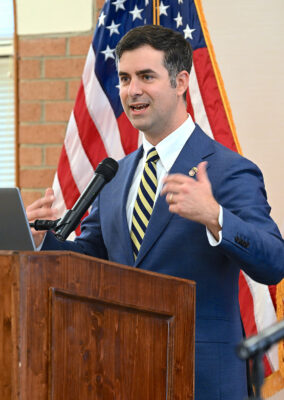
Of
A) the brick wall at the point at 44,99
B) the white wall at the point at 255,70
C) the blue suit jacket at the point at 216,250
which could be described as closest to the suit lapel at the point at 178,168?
the blue suit jacket at the point at 216,250

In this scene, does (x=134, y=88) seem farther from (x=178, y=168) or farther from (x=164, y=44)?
(x=178, y=168)

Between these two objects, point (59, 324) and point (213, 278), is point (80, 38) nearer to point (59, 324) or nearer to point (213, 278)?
point (213, 278)

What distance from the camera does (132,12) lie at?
300 centimetres

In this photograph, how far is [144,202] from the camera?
1.90 metres

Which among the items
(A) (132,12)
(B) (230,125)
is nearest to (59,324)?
(B) (230,125)

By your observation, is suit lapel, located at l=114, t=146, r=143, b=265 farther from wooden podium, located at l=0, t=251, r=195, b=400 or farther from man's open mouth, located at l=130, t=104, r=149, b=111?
wooden podium, located at l=0, t=251, r=195, b=400

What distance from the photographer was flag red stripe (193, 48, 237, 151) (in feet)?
9.34

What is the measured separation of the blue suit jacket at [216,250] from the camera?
162cm

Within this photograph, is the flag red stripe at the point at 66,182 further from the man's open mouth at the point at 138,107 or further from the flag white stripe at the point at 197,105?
the man's open mouth at the point at 138,107

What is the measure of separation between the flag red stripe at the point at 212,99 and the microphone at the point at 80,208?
4.13 ft

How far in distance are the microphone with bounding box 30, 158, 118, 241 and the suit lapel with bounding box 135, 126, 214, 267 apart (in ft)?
0.72

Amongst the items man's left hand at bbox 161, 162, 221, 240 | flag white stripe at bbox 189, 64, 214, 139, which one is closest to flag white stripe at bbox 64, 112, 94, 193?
flag white stripe at bbox 189, 64, 214, 139

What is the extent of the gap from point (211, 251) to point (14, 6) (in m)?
2.12

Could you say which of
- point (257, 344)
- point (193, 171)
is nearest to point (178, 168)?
point (193, 171)
